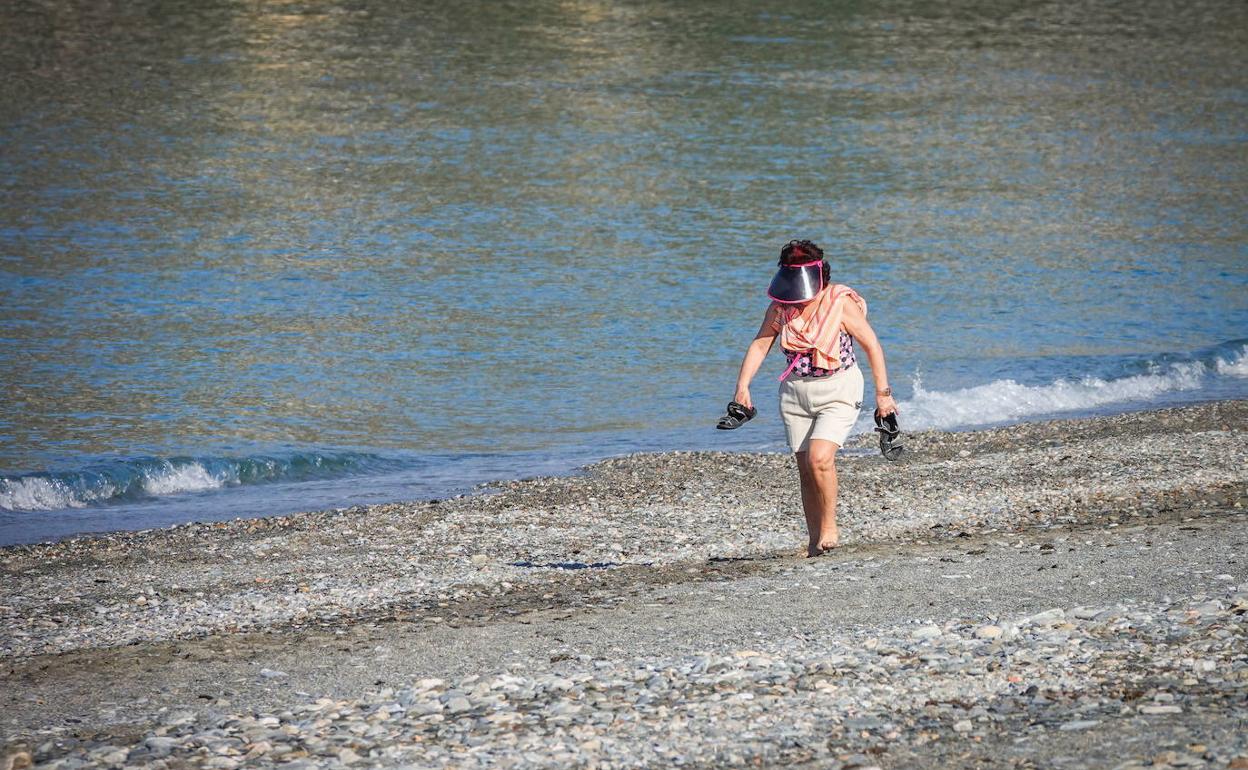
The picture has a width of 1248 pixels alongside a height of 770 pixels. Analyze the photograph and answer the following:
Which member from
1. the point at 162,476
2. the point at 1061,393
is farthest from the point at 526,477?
the point at 1061,393

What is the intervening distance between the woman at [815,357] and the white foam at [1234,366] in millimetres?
11149

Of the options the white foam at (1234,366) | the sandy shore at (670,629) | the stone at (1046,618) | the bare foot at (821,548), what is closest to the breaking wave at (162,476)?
the sandy shore at (670,629)

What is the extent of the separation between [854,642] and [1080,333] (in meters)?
14.6

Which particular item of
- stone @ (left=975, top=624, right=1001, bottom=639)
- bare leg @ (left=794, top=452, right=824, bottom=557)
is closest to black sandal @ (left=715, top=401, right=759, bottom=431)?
bare leg @ (left=794, top=452, right=824, bottom=557)

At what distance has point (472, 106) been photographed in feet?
124

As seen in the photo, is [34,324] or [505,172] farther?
[505,172]

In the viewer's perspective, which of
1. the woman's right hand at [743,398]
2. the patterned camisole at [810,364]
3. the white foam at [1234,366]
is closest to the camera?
the woman's right hand at [743,398]

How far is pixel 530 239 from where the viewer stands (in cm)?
2673

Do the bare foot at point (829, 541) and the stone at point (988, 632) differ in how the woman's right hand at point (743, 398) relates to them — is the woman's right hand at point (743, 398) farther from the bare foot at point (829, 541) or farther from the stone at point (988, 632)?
the stone at point (988, 632)

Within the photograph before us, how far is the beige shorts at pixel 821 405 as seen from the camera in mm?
9391

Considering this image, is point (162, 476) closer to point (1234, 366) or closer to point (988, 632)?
point (988, 632)

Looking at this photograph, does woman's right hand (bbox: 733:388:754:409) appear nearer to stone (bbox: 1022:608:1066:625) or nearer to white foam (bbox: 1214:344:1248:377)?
stone (bbox: 1022:608:1066:625)

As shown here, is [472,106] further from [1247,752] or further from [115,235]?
[1247,752]

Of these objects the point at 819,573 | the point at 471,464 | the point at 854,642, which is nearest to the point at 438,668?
the point at 854,642
